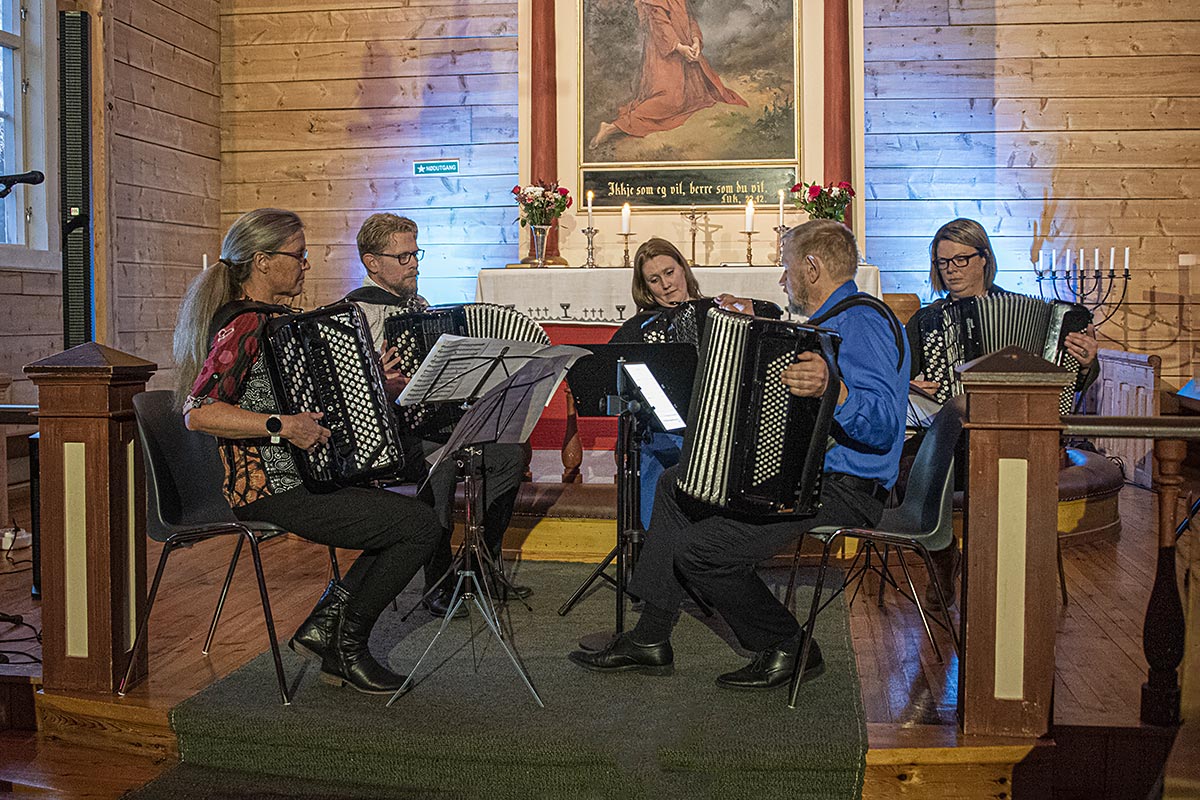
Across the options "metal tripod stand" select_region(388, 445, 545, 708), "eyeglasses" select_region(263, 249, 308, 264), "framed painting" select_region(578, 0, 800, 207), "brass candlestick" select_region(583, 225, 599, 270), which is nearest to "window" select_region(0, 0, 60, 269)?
"brass candlestick" select_region(583, 225, 599, 270)

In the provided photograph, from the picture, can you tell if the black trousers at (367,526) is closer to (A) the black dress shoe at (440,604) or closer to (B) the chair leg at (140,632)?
(B) the chair leg at (140,632)

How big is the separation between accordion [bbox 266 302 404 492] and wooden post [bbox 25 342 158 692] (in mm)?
581

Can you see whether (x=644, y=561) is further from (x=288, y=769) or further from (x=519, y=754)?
(x=288, y=769)

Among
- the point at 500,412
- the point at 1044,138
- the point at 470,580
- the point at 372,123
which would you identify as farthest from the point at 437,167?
the point at 500,412

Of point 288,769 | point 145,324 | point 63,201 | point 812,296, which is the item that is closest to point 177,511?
point 288,769

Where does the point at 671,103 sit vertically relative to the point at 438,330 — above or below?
above

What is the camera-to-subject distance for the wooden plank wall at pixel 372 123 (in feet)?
26.3

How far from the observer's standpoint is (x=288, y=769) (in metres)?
2.85

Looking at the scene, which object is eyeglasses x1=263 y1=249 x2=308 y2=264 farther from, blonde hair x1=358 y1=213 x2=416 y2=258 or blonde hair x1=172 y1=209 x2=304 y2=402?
blonde hair x1=358 y1=213 x2=416 y2=258

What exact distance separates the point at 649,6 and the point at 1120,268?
3.60 meters

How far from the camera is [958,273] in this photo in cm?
410

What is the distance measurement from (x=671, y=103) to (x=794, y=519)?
16.3 ft

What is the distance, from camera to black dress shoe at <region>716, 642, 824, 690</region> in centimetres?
310

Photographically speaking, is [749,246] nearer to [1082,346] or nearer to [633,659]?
[1082,346]
